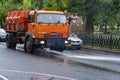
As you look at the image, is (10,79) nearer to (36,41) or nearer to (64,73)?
(64,73)

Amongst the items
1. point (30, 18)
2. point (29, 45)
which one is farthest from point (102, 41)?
point (30, 18)

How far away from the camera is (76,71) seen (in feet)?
49.0

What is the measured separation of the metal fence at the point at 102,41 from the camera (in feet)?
98.7

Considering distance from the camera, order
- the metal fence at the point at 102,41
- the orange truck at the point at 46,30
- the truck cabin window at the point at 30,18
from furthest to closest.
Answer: the metal fence at the point at 102,41 < the truck cabin window at the point at 30,18 < the orange truck at the point at 46,30

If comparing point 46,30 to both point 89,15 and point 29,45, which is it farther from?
point 89,15

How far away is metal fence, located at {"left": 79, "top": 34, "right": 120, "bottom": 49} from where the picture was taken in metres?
30.1

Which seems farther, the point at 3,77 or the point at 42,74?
the point at 42,74

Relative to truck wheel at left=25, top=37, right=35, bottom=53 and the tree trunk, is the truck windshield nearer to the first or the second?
truck wheel at left=25, top=37, right=35, bottom=53

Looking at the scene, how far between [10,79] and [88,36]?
22370 mm

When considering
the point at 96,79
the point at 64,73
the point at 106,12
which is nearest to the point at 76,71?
the point at 64,73

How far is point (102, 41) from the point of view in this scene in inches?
1262

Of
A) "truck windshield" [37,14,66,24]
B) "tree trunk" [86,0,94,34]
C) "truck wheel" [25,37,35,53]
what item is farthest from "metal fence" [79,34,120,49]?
"truck wheel" [25,37,35,53]

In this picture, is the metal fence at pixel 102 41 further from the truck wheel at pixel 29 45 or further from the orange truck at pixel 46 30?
the truck wheel at pixel 29 45

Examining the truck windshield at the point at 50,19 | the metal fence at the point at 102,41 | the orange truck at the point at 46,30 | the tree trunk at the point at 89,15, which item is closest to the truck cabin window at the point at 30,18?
the orange truck at the point at 46,30
